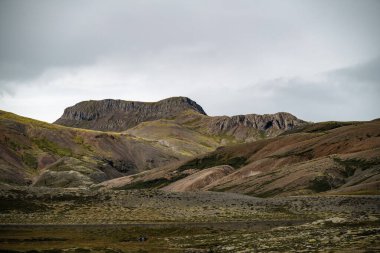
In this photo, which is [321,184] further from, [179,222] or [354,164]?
[179,222]

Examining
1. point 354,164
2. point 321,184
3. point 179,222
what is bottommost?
point 179,222

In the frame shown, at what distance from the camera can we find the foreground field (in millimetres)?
49469

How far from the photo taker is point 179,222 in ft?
277

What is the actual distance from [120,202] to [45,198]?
57.9 ft

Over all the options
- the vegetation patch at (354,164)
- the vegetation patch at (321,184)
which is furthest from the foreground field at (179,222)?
the vegetation patch at (354,164)

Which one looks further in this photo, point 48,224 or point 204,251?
point 48,224

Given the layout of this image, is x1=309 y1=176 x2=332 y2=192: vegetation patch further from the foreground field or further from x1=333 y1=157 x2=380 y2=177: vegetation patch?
the foreground field

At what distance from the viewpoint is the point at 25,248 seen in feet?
163

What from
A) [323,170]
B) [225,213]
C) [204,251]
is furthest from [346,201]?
Answer: [323,170]

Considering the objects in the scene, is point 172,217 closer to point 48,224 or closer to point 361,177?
point 48,224

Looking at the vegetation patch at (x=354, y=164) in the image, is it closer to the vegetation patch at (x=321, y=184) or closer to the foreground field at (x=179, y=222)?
the vegetation patch at (x=321, y=184)

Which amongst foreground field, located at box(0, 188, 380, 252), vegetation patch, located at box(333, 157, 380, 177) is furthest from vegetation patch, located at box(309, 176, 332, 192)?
foreground field, located at box(0, 188, 380, 252)

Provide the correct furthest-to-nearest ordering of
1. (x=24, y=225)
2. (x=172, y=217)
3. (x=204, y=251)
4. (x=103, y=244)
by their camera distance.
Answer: (x=172, y=217) < (x=24, y=225) < (x=103, y=244) < (x=204, y=251)

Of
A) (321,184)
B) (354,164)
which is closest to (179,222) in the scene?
(321,184)
